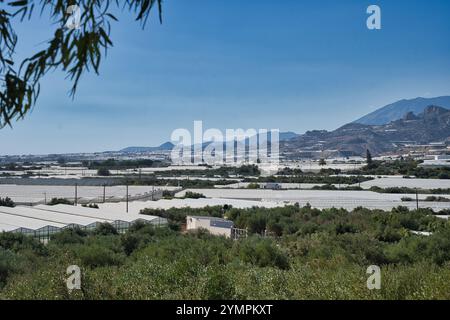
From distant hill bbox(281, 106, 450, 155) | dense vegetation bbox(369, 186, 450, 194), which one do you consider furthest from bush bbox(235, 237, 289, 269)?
distant hill bbox(281, 106, 450, 155)

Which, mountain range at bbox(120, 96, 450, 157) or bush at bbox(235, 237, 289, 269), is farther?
mountain range at bbox(120, 96, 450, 157)

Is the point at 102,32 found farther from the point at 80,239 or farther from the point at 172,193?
the point at 172,193

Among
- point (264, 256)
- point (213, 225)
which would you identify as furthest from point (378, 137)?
point (264, 256)

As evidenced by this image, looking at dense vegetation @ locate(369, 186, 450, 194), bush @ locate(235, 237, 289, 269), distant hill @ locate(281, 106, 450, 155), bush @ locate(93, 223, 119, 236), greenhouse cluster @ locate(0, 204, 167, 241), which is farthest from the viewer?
distant hill @ locate(281, 106, 450, 155)

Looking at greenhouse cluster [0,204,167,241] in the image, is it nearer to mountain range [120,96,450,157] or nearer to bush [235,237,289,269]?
bush [235,237,289,269]

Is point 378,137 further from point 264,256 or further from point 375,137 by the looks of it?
point 264,256

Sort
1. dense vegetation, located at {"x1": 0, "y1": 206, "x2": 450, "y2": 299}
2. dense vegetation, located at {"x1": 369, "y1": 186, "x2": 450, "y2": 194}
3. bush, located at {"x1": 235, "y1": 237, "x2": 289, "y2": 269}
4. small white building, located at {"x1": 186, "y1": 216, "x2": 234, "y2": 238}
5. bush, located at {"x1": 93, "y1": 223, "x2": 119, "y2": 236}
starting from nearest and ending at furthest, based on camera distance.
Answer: dense vegetation, located at {"x1": 0, "y1": 206, "x2": 450, "y2": 299} → bush, located at {"x1": 235, "y1": 237, "x2": 289, "y2": 269} → bush, located at {"x1": 93, "y1": 223, "x2": 119, "y2": 236} → small white building, located at {"x1": 186, "y1": 216, "x2": 234, "y2": 238} → dense vegetation, located at {"x1": 369, "y1": 186, "x2": 450, "y2": 194}
